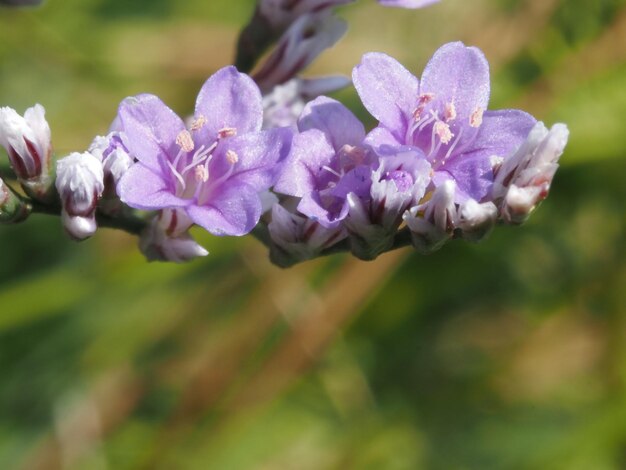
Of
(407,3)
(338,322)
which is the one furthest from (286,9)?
(338,322)

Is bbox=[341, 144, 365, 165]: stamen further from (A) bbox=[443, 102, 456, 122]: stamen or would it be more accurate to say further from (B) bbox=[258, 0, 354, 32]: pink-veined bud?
(B) bbox=[258, 0, 354, 32]: pink-veined bud

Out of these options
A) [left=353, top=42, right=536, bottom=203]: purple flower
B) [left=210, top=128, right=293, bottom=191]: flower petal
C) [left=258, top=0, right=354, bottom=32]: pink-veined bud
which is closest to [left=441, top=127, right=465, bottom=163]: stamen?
[left=353, top=42, right=536, bottom=203]: purple flower

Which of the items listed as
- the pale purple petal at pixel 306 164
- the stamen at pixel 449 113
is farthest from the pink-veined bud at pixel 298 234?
the stamen at pixel 449 113

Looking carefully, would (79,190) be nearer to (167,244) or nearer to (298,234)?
(167,244)

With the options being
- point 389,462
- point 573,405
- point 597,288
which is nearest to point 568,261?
point 597,288

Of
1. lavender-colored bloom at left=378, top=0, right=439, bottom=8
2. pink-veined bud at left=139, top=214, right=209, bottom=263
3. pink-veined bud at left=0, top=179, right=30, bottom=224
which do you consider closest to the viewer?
pink-veined bud at left=0, top=179, right=30, bottom=224
